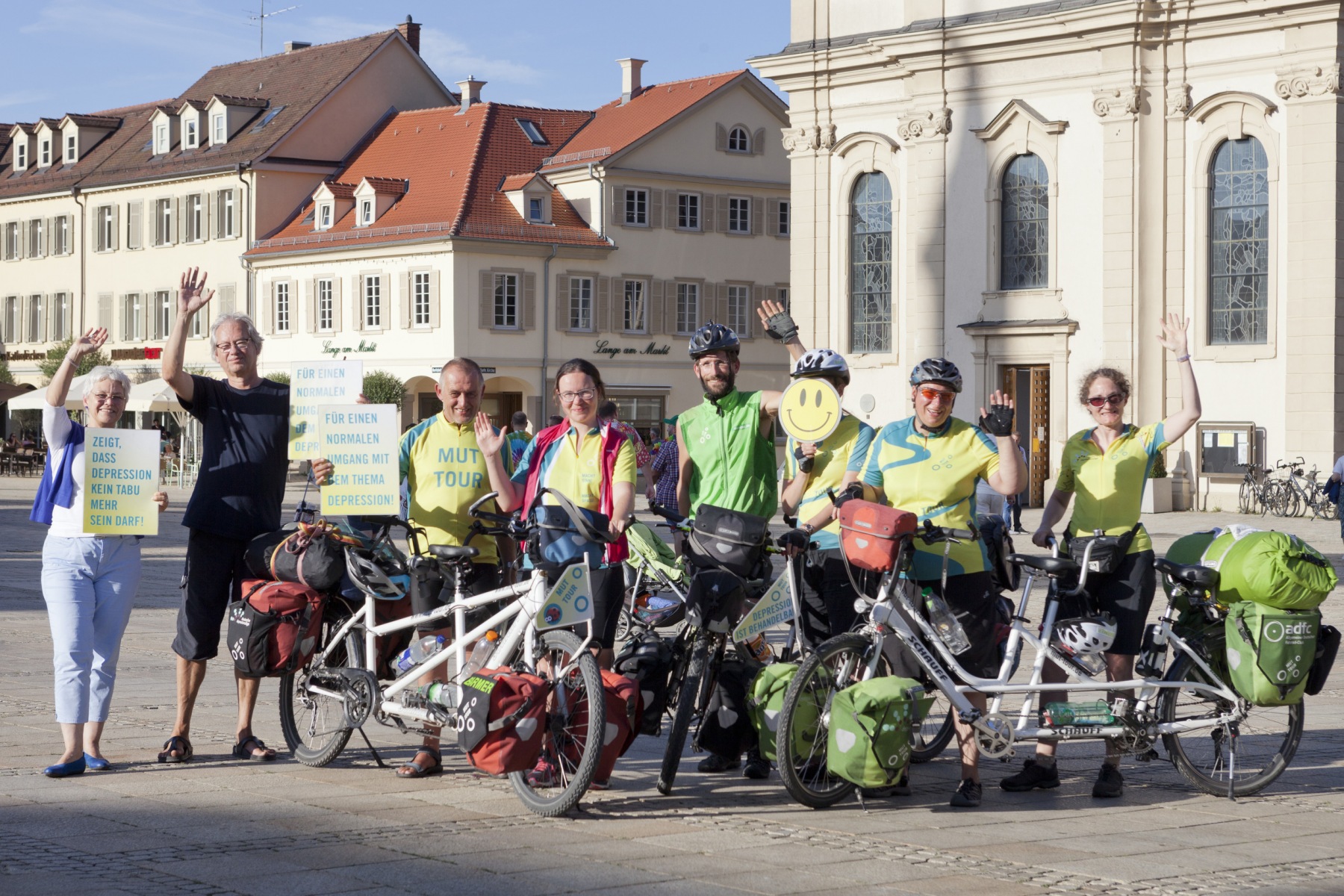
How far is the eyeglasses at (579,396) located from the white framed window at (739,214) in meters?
49.0

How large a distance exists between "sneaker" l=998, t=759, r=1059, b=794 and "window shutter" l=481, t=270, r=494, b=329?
45342 millimetres

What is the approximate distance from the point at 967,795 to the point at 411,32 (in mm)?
56674

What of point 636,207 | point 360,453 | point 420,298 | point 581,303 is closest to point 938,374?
point 360,453

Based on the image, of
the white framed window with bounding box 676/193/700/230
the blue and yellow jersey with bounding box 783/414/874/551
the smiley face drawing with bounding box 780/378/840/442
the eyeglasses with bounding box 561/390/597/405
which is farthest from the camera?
the white framed window with bounding box 676/193/700/230

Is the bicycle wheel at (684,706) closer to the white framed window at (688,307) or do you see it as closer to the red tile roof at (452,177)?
the red tile roof at (452,177)

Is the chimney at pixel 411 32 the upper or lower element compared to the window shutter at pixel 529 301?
upper

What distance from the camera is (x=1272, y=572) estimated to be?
26.7 feet

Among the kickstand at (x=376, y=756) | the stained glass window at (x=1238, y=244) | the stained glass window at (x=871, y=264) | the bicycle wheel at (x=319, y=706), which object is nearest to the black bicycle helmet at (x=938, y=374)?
the bicycle wheel at (x=319, y=706)

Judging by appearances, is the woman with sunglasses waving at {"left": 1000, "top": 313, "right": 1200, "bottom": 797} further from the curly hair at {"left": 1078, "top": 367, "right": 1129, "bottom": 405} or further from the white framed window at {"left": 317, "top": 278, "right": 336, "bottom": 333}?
the white framed window at {"left": 317, "top": 278, "right": 336, "bottom": 333}

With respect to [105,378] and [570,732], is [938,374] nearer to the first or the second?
[570,732]

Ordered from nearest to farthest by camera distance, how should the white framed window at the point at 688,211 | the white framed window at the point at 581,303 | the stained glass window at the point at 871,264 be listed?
1. the stained glass window at the point at 871,264
2. the white framed window at the point at 581,303
3. the white framed window at the point at 688,211

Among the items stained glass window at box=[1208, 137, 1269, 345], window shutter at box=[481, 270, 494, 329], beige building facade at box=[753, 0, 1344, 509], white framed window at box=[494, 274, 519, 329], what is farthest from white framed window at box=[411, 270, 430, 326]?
stained glass window at box=[1208, 137, 1269, 345]

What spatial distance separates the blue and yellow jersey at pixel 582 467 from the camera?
8.45 meters

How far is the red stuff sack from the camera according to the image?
27.9 feet
